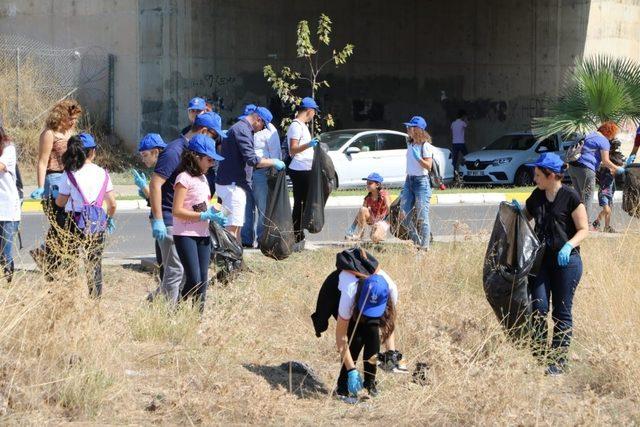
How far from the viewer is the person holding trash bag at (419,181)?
40.3ft

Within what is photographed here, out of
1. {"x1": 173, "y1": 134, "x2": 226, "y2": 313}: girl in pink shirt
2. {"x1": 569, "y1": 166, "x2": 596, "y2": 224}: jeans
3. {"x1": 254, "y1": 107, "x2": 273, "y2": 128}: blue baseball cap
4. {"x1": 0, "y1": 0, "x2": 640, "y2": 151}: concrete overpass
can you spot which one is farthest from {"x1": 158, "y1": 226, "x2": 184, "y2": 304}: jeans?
{"x1": 0, "y1": 0, "x2": 640, "y2": 151}: concrete overpass

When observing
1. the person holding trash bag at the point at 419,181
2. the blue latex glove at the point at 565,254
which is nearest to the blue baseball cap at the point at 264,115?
the person holding trash bag at the point at 419,181

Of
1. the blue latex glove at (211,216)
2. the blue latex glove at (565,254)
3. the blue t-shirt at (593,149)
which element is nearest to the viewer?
the blue latex glove at (565,254)

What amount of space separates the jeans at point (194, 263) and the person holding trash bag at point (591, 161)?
6.99 meters

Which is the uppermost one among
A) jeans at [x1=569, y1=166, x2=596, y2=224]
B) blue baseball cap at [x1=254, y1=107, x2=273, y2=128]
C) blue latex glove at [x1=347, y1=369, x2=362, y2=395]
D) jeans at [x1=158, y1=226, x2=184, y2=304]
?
blue baseball cap at [x1=254, y1=107, x2=273, y2=128]

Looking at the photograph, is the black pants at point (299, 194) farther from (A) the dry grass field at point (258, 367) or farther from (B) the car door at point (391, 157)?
(B) the car door at point (391, 157)

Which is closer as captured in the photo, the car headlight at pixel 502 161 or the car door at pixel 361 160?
the car door at pixel 361 160

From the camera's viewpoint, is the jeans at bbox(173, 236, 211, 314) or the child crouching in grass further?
the child crouching in grass

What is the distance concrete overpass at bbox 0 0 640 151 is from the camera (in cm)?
2645

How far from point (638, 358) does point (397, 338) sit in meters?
1.83

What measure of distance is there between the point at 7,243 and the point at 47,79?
724 inches

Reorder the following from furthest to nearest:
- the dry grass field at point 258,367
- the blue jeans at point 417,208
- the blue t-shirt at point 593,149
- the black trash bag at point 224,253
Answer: the blue t-shirt at point 593,149
the blue jeans at point 417,208
the black trash bag at point 224,253
the dry grass field at point 258,367

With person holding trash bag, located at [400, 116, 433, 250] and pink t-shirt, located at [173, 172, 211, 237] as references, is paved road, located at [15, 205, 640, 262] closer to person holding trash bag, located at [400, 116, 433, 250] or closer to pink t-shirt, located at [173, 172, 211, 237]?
person holding trash bag, located at [400, 116, 433, 250]

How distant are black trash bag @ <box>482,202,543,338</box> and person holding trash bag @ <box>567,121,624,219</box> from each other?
6345 mm
